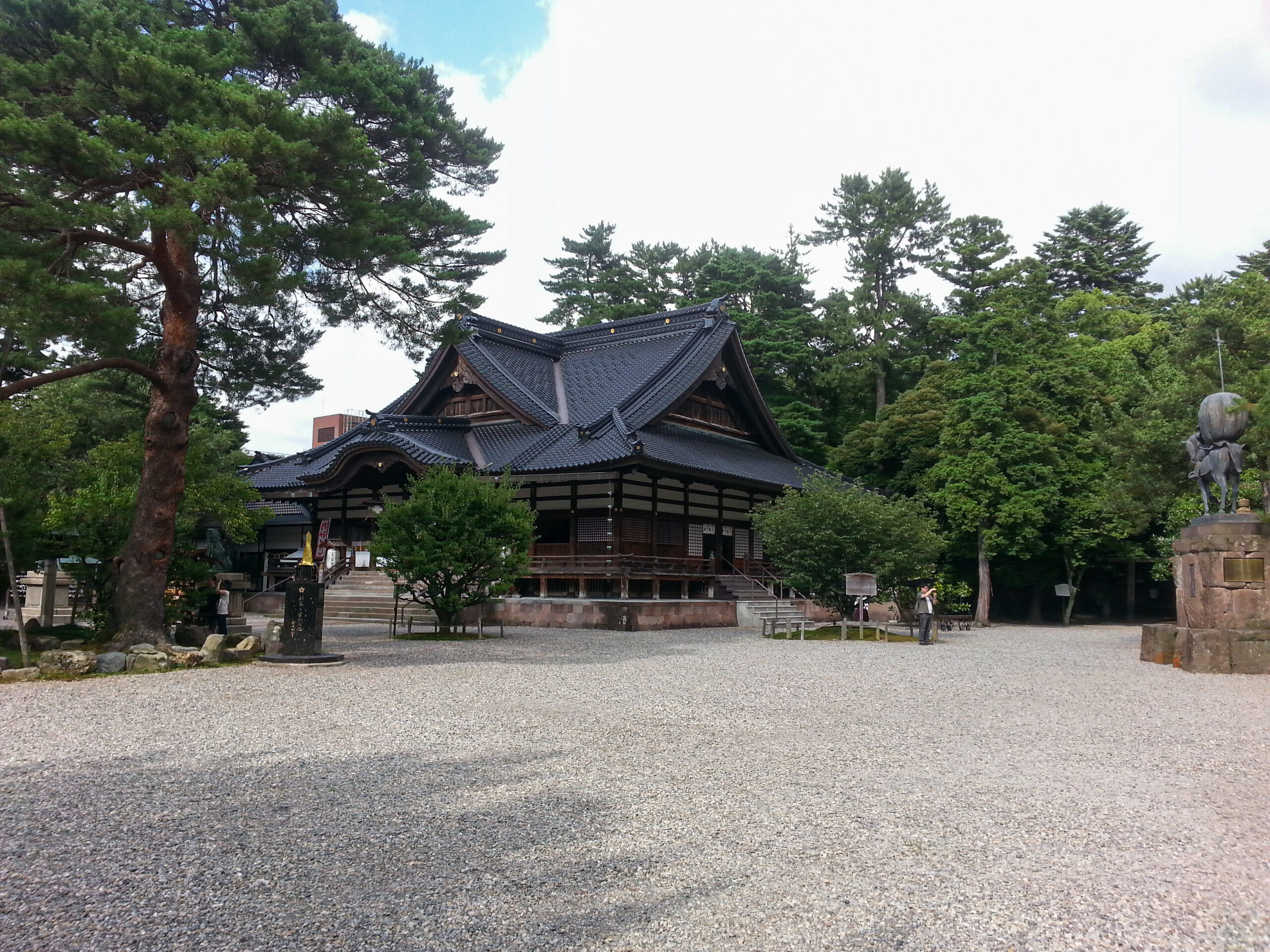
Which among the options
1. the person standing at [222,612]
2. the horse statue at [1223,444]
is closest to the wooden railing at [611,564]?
the person standing at [222,612]

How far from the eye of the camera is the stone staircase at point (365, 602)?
20812mm

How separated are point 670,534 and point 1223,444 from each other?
13.6 meters

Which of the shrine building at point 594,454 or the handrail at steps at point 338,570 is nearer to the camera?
the shrine building at point 594,454

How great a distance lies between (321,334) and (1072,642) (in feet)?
61.3

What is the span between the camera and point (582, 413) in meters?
25.8

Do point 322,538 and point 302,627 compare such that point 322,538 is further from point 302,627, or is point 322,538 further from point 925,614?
point 925,614

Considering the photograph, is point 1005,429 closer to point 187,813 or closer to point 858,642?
point 858,642

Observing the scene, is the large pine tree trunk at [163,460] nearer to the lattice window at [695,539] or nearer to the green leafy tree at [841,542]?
the green leafy tree at [841,542]

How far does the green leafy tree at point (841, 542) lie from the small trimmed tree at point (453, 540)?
653 cm

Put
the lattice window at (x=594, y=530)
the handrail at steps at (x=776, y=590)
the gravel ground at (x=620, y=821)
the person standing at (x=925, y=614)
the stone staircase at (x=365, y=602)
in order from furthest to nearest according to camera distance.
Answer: the lattice window at (x=594, y=530), the handrail at steps at (x=776, y=590), the stone staircase at (x=365, y=602), the person standing at (x=925, y=614), the gravel ground at (x=620, y=821)

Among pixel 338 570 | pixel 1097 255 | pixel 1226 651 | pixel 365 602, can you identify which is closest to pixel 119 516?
pixel 365 602

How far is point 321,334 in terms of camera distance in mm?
17141

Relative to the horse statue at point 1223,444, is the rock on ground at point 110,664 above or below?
below

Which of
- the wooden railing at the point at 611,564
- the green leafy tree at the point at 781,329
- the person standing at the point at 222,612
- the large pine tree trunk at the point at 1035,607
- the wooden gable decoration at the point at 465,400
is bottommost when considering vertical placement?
the large pine tree trunk at the point at 1035,607
